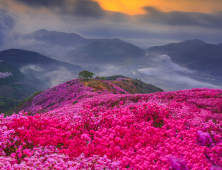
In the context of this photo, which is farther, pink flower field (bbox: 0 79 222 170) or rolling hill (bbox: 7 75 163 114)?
rolling hill (bbox: 7 75 163 114)

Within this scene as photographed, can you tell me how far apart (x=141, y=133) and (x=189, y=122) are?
338 cm

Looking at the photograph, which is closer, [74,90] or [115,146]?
[115,146]

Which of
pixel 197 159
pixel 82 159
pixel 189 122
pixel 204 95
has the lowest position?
pixel 82 159

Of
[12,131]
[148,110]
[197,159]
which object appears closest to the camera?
[197,159]

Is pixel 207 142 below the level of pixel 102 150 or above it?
above

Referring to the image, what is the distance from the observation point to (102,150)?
6.33 metres

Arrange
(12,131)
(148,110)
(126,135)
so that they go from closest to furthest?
(12,131)
(126,135)
(148,110)

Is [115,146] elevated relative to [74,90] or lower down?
lower down

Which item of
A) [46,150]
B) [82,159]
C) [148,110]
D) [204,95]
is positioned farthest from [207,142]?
[204,95]

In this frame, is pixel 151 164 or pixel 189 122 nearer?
pixel 151 164

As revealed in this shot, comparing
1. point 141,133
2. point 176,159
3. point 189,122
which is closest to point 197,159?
point 176,159

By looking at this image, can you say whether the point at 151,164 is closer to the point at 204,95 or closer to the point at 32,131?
the point at 32,131

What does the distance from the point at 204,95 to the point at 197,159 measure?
13080 millimetres

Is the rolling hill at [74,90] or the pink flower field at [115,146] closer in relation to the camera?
the pink flower field at [115,146]
